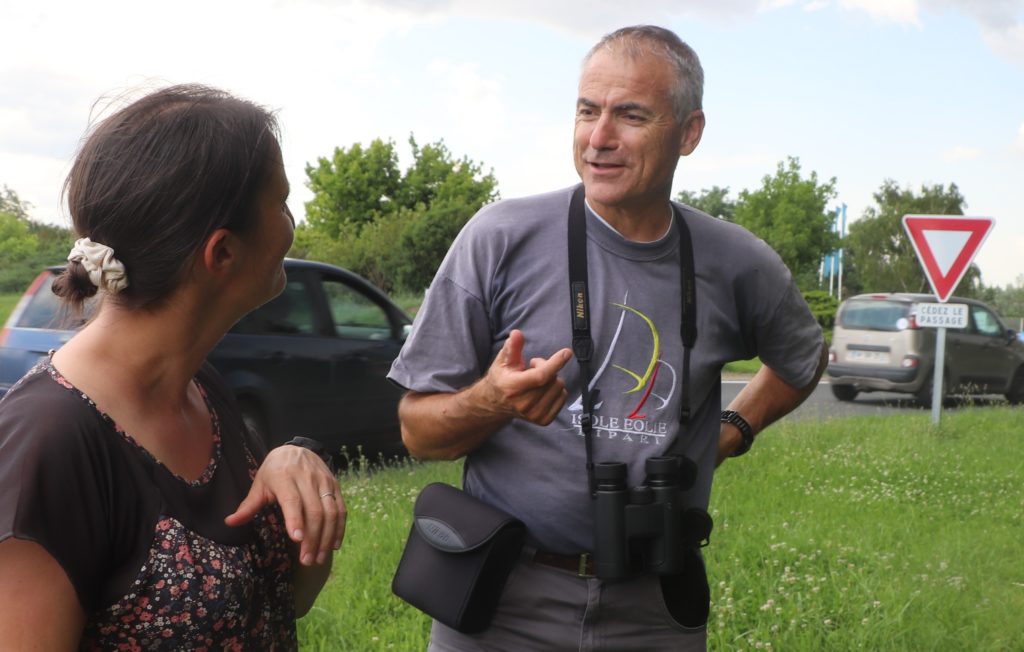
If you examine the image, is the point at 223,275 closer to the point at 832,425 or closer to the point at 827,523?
the point at 827,523

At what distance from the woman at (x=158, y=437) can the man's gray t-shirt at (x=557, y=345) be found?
2.02ft

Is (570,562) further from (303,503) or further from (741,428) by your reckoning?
(303,503)

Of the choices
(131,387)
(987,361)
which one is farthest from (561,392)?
(987,361)

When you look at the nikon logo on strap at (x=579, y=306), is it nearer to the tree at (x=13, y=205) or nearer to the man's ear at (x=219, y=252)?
the man's ear at (x=219, y=252)

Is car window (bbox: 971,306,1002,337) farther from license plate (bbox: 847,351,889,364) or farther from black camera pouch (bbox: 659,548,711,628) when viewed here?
black camera pouch (bbox: 659,548,711,628)

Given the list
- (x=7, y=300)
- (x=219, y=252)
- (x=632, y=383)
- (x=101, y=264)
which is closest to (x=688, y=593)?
(x=632, y=383)

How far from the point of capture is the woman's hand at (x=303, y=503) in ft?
5.74

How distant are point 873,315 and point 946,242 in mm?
5895

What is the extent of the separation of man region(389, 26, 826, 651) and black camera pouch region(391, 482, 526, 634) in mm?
73

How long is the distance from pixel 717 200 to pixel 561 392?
8958 cm

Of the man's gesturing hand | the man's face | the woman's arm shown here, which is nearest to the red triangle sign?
the man's face

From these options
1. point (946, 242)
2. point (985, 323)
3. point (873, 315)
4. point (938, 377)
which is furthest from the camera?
point (985, 323)

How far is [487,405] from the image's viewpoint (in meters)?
2.26

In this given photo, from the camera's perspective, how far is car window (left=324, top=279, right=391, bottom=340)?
8688mm
